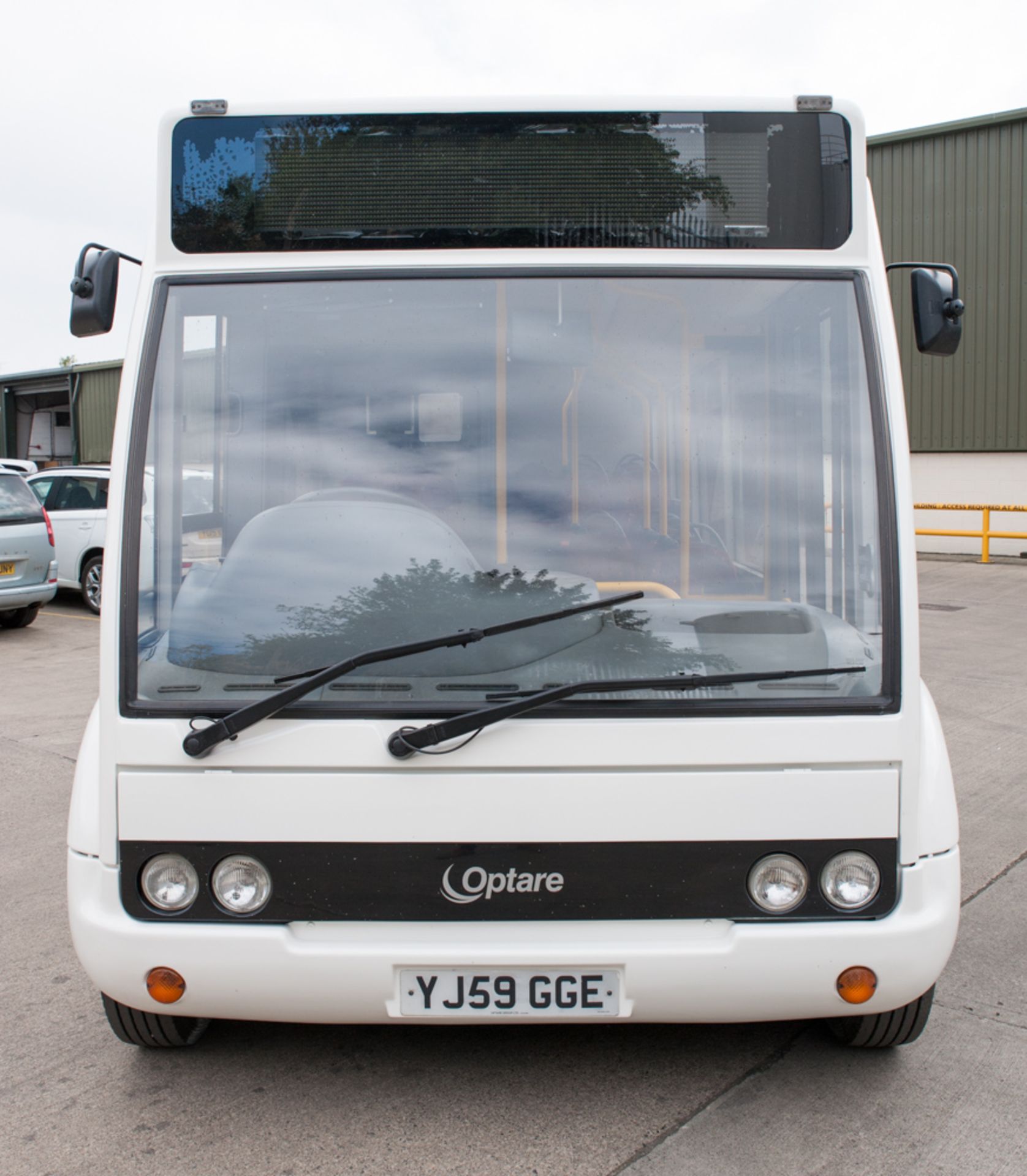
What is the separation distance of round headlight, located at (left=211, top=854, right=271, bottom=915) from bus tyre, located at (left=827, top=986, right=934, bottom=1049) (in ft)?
5.03

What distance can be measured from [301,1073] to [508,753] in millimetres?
1185

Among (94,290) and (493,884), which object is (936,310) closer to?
(493,884)

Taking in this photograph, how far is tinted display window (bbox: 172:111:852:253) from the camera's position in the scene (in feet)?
9.02

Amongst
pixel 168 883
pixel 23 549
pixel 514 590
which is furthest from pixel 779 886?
pixel 23 549

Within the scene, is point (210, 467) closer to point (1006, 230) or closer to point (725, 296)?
point (725, 296)

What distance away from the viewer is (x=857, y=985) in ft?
8.39

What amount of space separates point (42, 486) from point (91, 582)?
1820 mm

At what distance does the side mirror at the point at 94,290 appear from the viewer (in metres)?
2.95

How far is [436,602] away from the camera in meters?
2.58

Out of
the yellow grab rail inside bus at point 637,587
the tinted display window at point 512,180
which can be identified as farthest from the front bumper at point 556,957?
the tinted display window at point 512,180

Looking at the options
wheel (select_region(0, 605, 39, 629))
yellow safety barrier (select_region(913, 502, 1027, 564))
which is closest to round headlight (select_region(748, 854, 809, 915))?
wheel (select_region(0, 605, 39, 629))

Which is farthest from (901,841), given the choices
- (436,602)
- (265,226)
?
(265,226)

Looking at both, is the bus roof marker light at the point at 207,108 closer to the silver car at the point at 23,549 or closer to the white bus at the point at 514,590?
the white bus at the point at 514,590

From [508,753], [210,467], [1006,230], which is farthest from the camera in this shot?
[1006,230]
